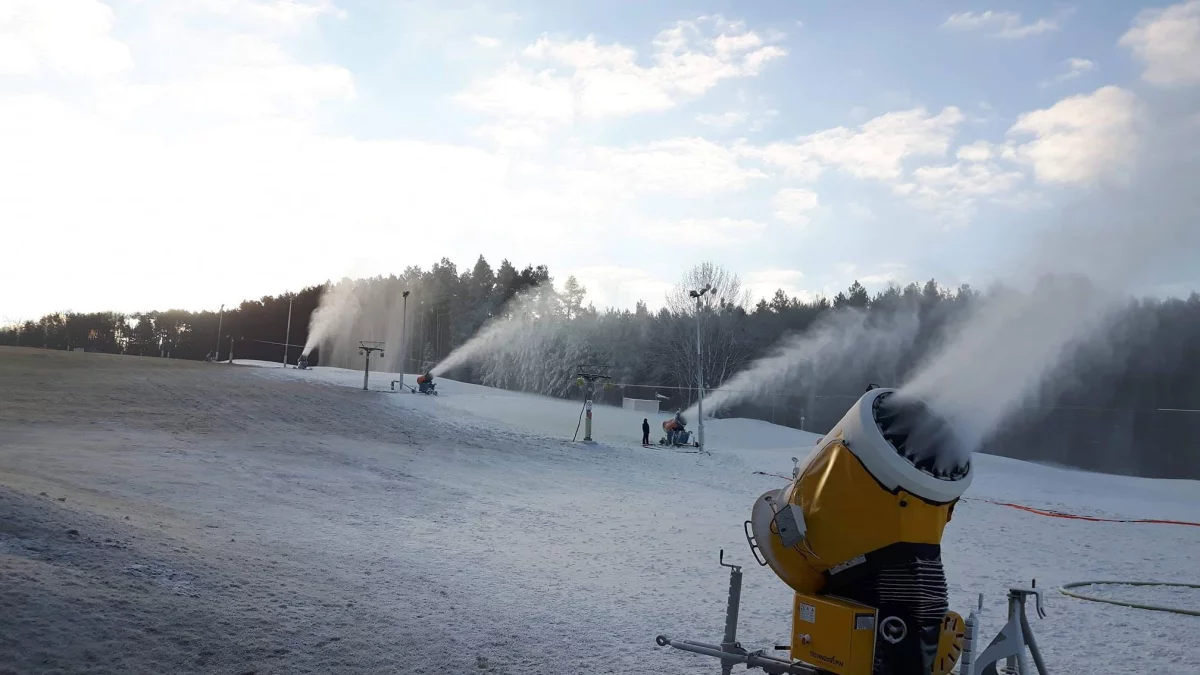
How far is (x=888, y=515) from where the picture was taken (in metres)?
3.88

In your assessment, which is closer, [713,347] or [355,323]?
[713,347]

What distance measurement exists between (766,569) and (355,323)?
264 feet

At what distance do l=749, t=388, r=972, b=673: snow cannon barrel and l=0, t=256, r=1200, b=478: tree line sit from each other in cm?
185

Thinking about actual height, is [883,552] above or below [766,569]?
above

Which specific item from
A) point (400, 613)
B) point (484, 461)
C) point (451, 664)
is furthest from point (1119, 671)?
point (484, 461)

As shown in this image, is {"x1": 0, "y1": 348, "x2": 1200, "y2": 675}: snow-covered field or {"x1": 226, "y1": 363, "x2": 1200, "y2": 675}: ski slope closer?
{"x1": 0, "y1": 348, "x2": 1200, "y2": 675}: snow-covered field

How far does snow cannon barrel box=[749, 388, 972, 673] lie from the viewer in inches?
153

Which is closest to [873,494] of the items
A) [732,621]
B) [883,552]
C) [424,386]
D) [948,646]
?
[883,552]

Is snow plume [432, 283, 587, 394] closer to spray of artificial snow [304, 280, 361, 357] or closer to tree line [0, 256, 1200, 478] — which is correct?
tree line [0, 256, 1200, 478]

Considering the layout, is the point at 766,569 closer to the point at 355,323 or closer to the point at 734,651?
the point at 734,651

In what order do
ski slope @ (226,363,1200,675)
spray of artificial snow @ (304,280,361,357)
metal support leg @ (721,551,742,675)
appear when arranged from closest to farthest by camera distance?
metal support leg @ (721,551,742,675)
ski slope @ (226,363,1200,675)
spray of artificial snow @ (304,280,361,357)

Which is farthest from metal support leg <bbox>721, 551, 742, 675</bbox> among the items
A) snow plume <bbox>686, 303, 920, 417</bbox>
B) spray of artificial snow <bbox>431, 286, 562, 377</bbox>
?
Result: spray of artificial snow <bbox>431, 286, 562, 377</bbox>

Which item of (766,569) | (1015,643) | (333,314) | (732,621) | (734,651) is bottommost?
(766,569)

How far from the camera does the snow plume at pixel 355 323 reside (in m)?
81.2
